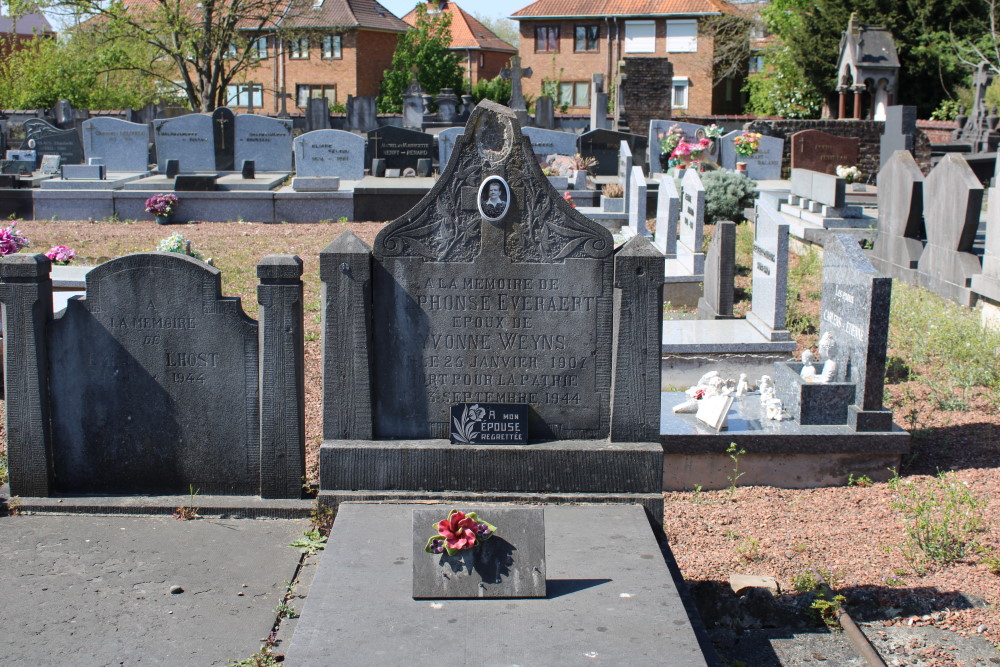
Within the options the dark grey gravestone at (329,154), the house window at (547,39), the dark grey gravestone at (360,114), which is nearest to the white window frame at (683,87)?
the house window at (547,39)

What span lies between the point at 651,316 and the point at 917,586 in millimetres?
1935

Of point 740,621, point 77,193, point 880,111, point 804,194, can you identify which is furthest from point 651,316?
point 880,111

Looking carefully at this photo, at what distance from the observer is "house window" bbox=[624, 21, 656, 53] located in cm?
5531

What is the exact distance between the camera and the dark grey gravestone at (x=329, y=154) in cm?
1967

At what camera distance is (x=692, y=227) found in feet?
36.9

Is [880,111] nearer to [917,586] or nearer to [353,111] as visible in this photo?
[353,111]

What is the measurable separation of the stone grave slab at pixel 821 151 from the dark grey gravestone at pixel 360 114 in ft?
47.1

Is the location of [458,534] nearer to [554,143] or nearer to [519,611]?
[519,611]

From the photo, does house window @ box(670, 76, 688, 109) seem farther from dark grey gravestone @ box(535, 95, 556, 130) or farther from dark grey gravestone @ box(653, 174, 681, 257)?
dark grey gravestone @ box(653, 174, 681, 257)

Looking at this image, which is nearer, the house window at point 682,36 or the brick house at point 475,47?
the house window at point 682,36

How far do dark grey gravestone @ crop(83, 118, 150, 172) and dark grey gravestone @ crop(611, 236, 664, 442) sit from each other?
64.2 ft

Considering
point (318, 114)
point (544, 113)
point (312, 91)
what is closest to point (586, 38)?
point (312, 91)

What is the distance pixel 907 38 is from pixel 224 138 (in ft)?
82.0

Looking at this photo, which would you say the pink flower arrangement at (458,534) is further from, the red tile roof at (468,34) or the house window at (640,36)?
the red tile roof at (468,34)
